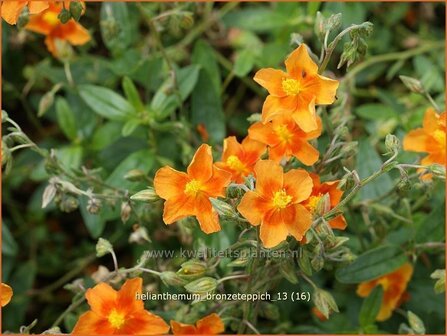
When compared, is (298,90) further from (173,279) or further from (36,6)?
(36,6)

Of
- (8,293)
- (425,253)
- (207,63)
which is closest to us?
(8,293)

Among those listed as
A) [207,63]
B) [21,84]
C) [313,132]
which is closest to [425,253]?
[313,132]

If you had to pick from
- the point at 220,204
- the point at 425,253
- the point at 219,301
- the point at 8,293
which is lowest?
the point at 425,253

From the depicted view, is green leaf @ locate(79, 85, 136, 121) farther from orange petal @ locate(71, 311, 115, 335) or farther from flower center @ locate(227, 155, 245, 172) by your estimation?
orange petal @ locate(71, 311, 115, 335)

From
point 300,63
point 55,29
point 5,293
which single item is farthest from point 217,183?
point 55,29

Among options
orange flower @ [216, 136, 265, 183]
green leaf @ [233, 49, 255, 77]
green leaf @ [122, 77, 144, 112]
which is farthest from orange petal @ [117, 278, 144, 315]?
green leaf @ [233, 49, 255, 77]

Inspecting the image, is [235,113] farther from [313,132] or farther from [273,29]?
[313,132]

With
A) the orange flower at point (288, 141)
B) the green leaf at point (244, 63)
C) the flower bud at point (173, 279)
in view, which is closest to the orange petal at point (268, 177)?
the orange flower at point (288, 141)
